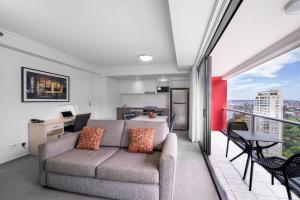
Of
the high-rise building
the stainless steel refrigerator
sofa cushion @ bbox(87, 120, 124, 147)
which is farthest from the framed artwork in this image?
the high-rise building

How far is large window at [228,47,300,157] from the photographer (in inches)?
81.4

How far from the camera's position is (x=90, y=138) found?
2344mm

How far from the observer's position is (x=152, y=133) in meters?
2.28

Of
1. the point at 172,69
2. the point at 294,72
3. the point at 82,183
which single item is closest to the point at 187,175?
the point at 82,183

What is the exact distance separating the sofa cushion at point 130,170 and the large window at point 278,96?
2012 mm

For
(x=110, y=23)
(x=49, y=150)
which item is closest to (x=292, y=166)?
(x=49, y=150)

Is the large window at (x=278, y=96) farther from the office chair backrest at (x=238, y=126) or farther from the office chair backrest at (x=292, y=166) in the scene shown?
the office chair backrest at (x=292, y=166)

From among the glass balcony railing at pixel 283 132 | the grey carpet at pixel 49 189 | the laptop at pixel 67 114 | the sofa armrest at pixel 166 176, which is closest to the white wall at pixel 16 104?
the laptop at pixel 67 114

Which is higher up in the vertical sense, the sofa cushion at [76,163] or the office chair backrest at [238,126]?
the office chair backrest at [238,126]

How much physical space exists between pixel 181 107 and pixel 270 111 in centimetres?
337

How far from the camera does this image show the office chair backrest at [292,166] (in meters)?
1.47

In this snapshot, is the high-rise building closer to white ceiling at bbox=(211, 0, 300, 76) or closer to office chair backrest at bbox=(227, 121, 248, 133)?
office chair backrest at bbox=(227, 121, 248, 133)

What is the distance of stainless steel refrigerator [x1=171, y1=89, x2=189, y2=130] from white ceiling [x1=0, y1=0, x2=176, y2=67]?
8.24ft

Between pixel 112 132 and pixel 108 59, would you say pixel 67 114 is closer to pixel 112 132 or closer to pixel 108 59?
pixel 108 59
